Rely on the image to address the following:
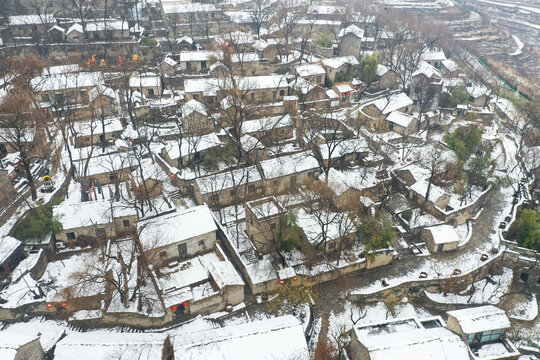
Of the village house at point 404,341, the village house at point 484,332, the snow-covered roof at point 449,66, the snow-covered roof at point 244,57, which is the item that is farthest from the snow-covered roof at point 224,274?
the snow-covered roof at point 449,66

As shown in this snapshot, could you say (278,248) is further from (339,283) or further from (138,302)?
(138,302)

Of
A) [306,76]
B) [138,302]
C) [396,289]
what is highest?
[306,76]

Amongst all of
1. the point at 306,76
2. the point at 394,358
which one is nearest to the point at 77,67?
the point at 306,76

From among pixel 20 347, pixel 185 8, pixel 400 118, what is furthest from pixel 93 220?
pixel 185 8

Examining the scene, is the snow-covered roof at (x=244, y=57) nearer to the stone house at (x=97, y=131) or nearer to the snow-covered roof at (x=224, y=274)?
the stone house at (x=97, y=131)

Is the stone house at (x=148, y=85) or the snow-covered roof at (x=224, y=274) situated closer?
the snow-covered roof at (x=224, y=274)

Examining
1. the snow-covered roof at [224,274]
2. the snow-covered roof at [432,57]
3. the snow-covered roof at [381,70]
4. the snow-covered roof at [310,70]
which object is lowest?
the snow-covered roof at [224,274]

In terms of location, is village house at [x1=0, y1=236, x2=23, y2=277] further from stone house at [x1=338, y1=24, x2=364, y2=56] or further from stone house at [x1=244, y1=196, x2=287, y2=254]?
stone house at [x1=338, y1=24, x2=364, y2=56]

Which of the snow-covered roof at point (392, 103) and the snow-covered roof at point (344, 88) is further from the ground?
the snow-covered roof at point (344, 88)
